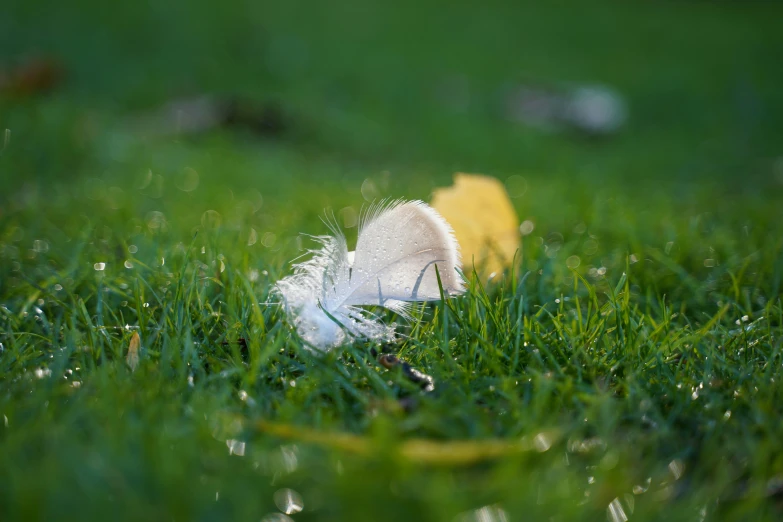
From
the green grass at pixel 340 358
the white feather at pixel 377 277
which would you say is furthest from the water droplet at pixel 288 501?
the white feather at pixel 377 277

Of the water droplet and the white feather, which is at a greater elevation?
the white feather

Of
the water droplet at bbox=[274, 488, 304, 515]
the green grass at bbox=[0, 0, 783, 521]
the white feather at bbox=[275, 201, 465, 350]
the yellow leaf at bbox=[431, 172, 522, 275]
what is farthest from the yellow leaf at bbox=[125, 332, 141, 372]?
the yellow leaf at bbox=[431, 172, 522, 275]

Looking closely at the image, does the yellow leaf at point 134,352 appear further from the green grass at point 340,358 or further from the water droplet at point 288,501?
the water droplet at point 288,501

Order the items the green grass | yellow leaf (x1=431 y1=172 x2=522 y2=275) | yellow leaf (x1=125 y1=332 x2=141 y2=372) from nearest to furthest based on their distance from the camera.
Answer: the green grass
yellow leaf (x1=125 y1=332 x2=141 y2=372)
yellow leaf (x1=431 y1=172 x2=522 y2=275)

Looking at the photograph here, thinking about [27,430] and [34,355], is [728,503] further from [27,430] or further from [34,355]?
[34,355]

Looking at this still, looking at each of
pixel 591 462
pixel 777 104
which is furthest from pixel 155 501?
pixel 777 104

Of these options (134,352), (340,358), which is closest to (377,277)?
(340,358)

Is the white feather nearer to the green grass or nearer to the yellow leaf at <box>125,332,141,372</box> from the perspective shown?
the green grass
